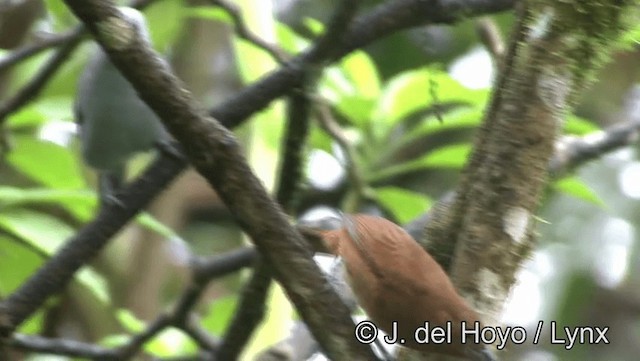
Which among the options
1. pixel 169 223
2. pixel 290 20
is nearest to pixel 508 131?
pixel 169 223

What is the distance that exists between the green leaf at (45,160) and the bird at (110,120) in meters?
0.29

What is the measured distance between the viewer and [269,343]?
95 centimetres

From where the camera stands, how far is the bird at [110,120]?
0.68m

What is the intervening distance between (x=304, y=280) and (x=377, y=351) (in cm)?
8

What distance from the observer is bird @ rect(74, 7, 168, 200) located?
0.68 meters

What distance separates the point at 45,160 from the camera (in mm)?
1002

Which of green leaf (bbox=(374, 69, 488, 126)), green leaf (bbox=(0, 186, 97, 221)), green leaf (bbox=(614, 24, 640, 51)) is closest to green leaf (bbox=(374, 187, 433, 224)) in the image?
green leaf (bbox=(374, 69, 488, 126))

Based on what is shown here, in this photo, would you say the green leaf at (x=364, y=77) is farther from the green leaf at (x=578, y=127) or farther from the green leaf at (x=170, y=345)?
the green leaf at (x=170, y=345)

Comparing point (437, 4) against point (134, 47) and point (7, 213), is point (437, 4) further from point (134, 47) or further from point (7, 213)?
point (7, 213)
